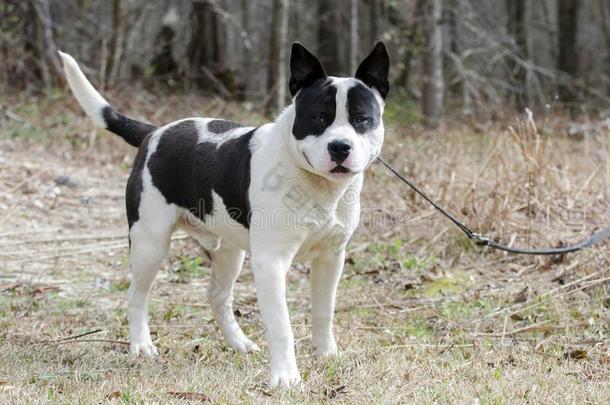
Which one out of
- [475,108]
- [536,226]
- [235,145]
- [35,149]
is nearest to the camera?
[235,145]

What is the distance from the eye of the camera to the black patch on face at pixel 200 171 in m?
4.01

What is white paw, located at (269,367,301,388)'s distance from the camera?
364 cm

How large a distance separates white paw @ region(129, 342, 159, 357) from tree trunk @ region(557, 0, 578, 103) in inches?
571

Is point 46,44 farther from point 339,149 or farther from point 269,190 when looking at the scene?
point 339,149

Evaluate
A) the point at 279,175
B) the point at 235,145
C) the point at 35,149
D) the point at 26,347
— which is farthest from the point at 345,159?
the point at 35,149

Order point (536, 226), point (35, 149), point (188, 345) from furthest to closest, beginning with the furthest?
point (35, 149), point (536, 226), point (188, 345)

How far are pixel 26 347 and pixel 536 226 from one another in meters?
3.65

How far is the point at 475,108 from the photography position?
13734 mm

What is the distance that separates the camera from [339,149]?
345 cm

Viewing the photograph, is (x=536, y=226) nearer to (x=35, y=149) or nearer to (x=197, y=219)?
(x=197, y=219)

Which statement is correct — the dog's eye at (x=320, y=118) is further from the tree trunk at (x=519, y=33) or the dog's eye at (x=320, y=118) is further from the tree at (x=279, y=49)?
the tree trunk at (x=519, y=33)

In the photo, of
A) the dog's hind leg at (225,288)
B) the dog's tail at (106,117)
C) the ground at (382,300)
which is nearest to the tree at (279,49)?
the ground at (382,300)

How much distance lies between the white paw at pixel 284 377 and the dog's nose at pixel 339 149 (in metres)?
0.93

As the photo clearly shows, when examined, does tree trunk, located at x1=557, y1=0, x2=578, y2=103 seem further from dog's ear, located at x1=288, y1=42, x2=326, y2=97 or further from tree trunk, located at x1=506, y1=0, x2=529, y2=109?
dog's ear, located at x1=288, y1=42, x2=326, y2=97
